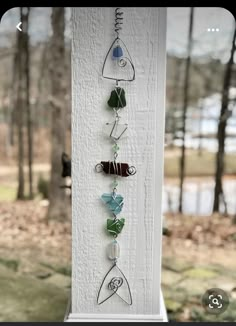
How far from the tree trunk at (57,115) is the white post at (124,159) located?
3.52ft

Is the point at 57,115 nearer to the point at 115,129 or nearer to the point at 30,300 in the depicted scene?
the point at 30,300

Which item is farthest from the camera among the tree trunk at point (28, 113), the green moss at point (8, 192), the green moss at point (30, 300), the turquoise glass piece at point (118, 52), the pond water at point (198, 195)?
the green moss at point (8, 192)

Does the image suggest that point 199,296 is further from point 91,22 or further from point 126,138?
point 91,22

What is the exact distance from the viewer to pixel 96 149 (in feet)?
2.73

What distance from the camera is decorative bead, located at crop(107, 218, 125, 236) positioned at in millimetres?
Answer: 842

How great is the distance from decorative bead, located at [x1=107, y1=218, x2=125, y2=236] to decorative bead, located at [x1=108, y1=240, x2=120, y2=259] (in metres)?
0.02

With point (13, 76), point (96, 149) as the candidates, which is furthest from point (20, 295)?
point (13, 76)

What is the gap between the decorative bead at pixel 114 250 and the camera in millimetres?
850

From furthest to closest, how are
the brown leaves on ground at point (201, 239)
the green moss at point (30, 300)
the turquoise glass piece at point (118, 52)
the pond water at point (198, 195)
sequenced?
the pond water at point (198, 195) < the brown leaves on ground at point (201, 239) < the green moss at point (30, 300) < the turquoise glass piece at point (118, 52)

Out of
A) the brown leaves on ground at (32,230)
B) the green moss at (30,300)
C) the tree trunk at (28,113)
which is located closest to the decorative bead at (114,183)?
the green moss at (30,300)

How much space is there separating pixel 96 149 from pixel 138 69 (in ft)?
0.63

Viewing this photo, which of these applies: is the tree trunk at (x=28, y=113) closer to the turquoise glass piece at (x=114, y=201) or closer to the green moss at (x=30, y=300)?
the green moss at (x=30, y=300)
